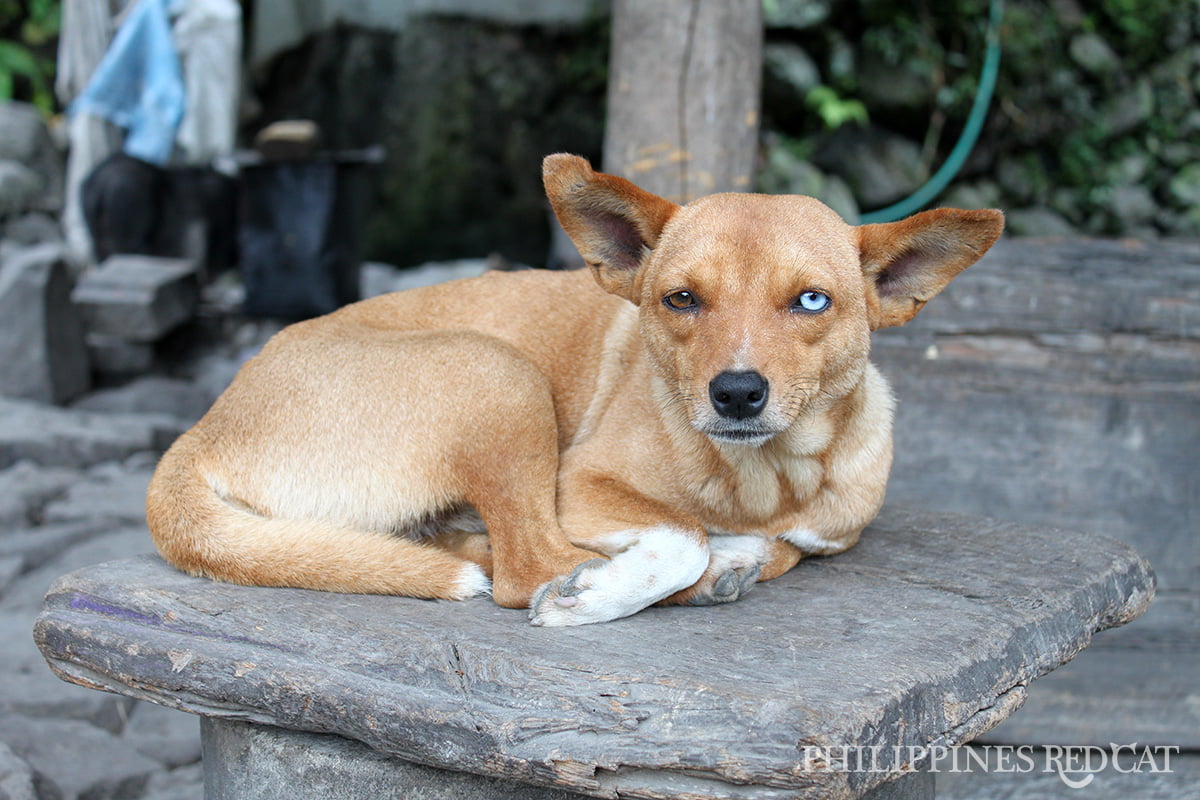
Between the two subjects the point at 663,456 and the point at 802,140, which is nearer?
the point at 663,456

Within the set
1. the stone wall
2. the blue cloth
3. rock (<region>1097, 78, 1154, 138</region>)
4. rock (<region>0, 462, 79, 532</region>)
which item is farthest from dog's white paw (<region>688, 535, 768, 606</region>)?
the stone wall

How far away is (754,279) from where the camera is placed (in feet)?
8.80

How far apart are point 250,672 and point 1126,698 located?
3.69 metres

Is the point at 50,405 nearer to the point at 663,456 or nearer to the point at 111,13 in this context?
the point at 111,13

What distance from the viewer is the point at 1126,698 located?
442 cm

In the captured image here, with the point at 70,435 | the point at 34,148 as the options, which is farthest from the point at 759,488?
the point at 34,148

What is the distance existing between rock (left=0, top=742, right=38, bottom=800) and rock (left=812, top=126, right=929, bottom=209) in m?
9.04

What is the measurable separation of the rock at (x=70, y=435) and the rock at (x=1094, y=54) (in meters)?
9.08

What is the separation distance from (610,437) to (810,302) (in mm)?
779

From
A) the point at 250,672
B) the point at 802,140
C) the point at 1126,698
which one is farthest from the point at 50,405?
the point at 802,140

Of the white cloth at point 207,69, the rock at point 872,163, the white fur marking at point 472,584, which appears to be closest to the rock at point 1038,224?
the rock at point 872,163

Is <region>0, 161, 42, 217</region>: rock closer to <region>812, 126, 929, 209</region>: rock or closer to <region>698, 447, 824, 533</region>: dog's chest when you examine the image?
<region>812, 126, 929, 209</region>: rock

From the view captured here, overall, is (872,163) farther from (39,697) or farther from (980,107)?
(39,697)

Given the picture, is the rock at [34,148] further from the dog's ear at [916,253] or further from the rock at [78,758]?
the dog's ear at [916,253]
